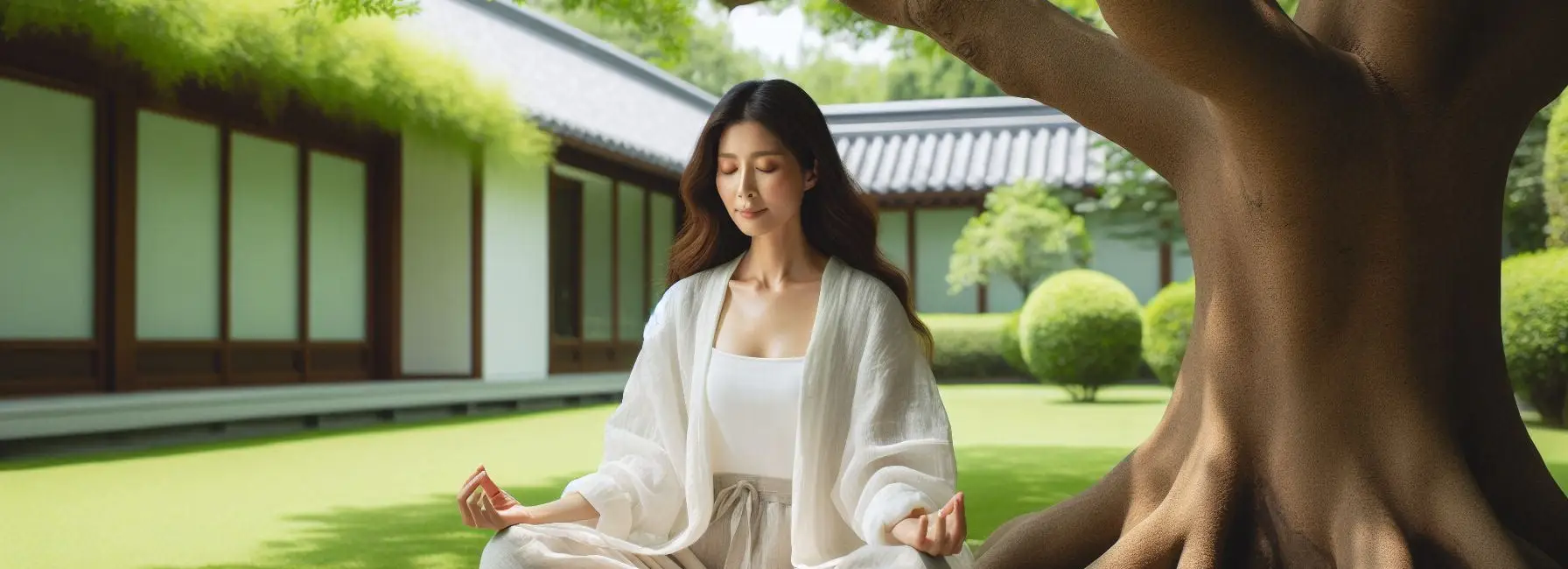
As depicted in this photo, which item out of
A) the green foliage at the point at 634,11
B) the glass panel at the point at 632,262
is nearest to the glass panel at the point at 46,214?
the green foliage at the point at 634,11

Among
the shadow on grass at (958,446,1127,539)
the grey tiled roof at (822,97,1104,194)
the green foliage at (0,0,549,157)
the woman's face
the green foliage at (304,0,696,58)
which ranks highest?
the grey tiled roof at (822,97,1104,194)

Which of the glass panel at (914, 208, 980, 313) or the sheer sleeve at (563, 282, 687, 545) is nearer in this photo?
the sheer sleeve at (563, 282, 687, 545)

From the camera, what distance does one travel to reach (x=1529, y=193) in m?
13.9

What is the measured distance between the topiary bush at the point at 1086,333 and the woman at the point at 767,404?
11061 millimetres

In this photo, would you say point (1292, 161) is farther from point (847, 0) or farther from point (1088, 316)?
point (1088, 316)

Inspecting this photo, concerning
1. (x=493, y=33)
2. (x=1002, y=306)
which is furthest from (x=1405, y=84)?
(x=1002, y=306)

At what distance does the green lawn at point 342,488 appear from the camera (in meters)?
4.50

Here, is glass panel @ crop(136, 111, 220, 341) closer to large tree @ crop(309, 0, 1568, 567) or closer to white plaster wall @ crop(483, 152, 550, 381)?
white plaster wall @ crop(483, 152, 550, 381)

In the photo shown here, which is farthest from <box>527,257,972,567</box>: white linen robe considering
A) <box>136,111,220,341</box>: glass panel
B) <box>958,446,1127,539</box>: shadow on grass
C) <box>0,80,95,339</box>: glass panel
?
<box>136,111,220,341</box>: glass panel

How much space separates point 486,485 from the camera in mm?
2156

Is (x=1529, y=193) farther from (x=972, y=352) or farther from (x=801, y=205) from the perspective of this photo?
(x=801, y=205)

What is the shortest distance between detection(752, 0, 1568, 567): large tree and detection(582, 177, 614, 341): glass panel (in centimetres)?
1175

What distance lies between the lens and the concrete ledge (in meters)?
7.52

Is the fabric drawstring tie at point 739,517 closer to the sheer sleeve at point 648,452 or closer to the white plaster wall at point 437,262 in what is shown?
the sheer sleeve at point 648,452
